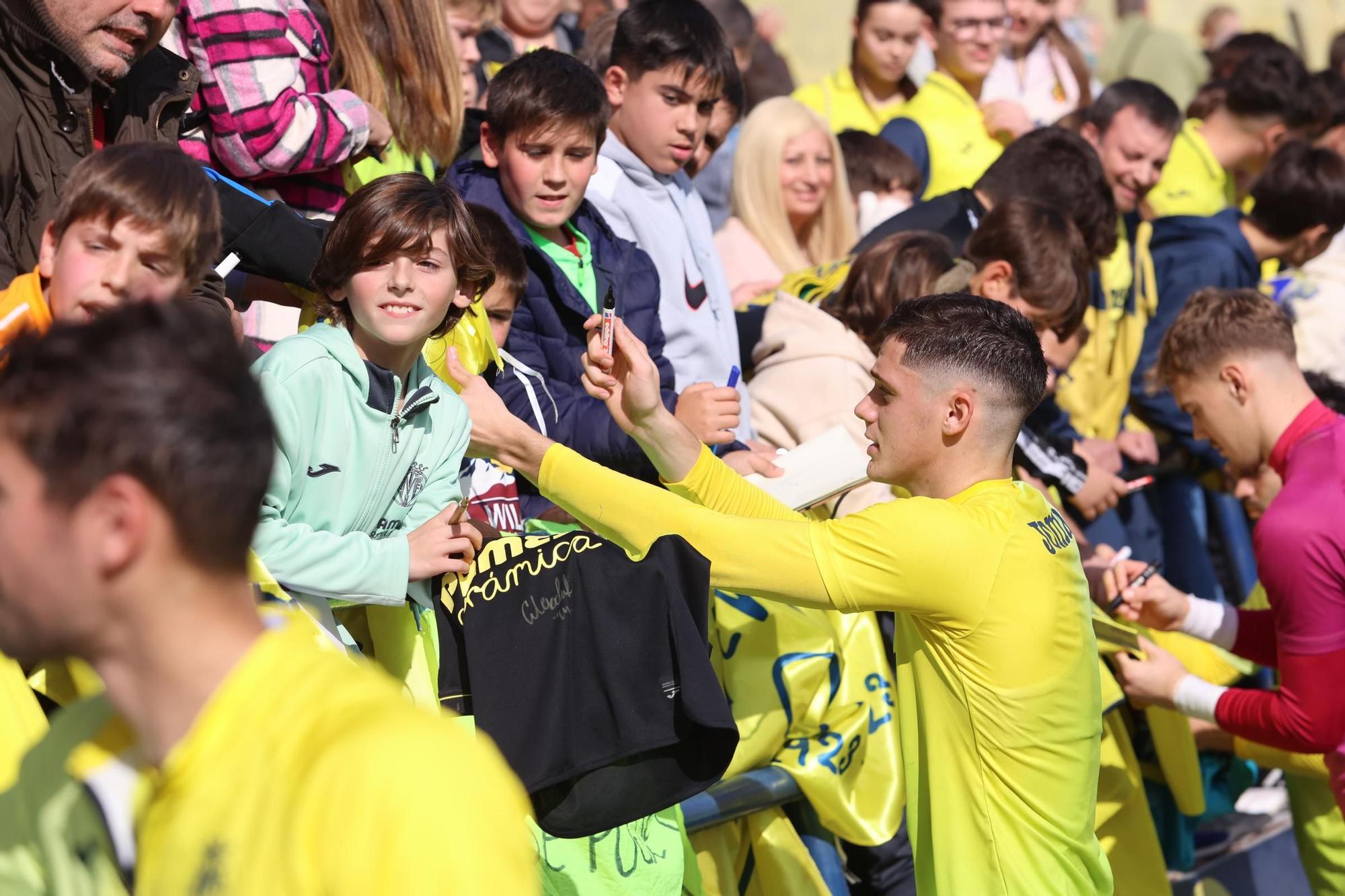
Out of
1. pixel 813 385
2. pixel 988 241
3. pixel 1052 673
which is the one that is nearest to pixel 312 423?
pixel 1052 673

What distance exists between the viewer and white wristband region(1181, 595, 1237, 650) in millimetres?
4859

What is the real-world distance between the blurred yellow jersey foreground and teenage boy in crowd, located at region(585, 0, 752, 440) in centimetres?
308

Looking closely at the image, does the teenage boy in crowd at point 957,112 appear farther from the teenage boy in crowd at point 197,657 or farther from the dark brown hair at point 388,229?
the teenage boy in crowd at point 197,657

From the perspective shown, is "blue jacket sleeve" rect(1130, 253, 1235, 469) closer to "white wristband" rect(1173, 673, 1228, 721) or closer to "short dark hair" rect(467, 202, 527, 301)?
"white wristband" rect(1173, 673, 1228, 721)

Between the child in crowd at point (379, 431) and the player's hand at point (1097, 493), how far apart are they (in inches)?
128

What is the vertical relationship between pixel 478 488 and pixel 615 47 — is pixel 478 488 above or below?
below

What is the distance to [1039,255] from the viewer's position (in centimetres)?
521

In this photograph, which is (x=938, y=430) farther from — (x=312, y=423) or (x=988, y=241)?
(x=988, y=241)

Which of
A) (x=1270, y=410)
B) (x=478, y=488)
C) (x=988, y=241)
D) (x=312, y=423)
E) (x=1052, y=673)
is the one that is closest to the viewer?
(x=312, y=423)

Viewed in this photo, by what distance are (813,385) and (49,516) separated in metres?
3.49

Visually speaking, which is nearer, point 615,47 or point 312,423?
point 312,423

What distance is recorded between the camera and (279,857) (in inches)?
62.3

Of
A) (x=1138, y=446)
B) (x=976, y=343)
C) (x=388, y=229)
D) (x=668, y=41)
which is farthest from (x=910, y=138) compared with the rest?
(x=388, y=229)

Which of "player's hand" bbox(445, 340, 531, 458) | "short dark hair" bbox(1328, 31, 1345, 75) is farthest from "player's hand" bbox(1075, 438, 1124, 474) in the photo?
"short dark hair" bbox(1328, 31, 1345, 75)
